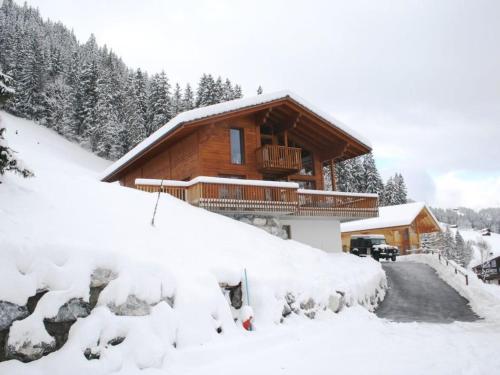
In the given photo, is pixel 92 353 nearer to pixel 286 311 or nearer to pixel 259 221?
pixel 286 311

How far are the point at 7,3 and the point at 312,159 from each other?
110227 mm

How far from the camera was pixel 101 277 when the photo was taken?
22.6ft

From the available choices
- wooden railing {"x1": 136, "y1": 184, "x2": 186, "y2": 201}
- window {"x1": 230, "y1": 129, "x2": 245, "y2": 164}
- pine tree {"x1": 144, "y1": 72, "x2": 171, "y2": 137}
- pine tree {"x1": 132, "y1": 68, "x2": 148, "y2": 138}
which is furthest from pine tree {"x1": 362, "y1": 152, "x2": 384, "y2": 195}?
wooden railing {"x1": 136, "y1": 184, "x2": 186, "y2": 201}

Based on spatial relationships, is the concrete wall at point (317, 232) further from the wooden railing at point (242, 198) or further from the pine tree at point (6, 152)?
the pine tree at point (6, 152)

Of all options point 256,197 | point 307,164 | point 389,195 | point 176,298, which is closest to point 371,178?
point 389,195

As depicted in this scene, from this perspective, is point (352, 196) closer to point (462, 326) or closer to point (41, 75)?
point (462, 326)

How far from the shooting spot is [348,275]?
13.5 meters

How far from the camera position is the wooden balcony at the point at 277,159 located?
2055 centimetres

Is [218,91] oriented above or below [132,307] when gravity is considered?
above

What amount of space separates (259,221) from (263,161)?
3846mm

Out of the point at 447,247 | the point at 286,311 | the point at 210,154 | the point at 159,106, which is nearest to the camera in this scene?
the point at 286,311

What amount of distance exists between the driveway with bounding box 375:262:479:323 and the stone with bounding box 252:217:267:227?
586 centimetres

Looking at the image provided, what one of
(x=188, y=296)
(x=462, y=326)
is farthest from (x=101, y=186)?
(x=462, y=326)

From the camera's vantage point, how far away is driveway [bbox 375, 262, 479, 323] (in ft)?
43.2
